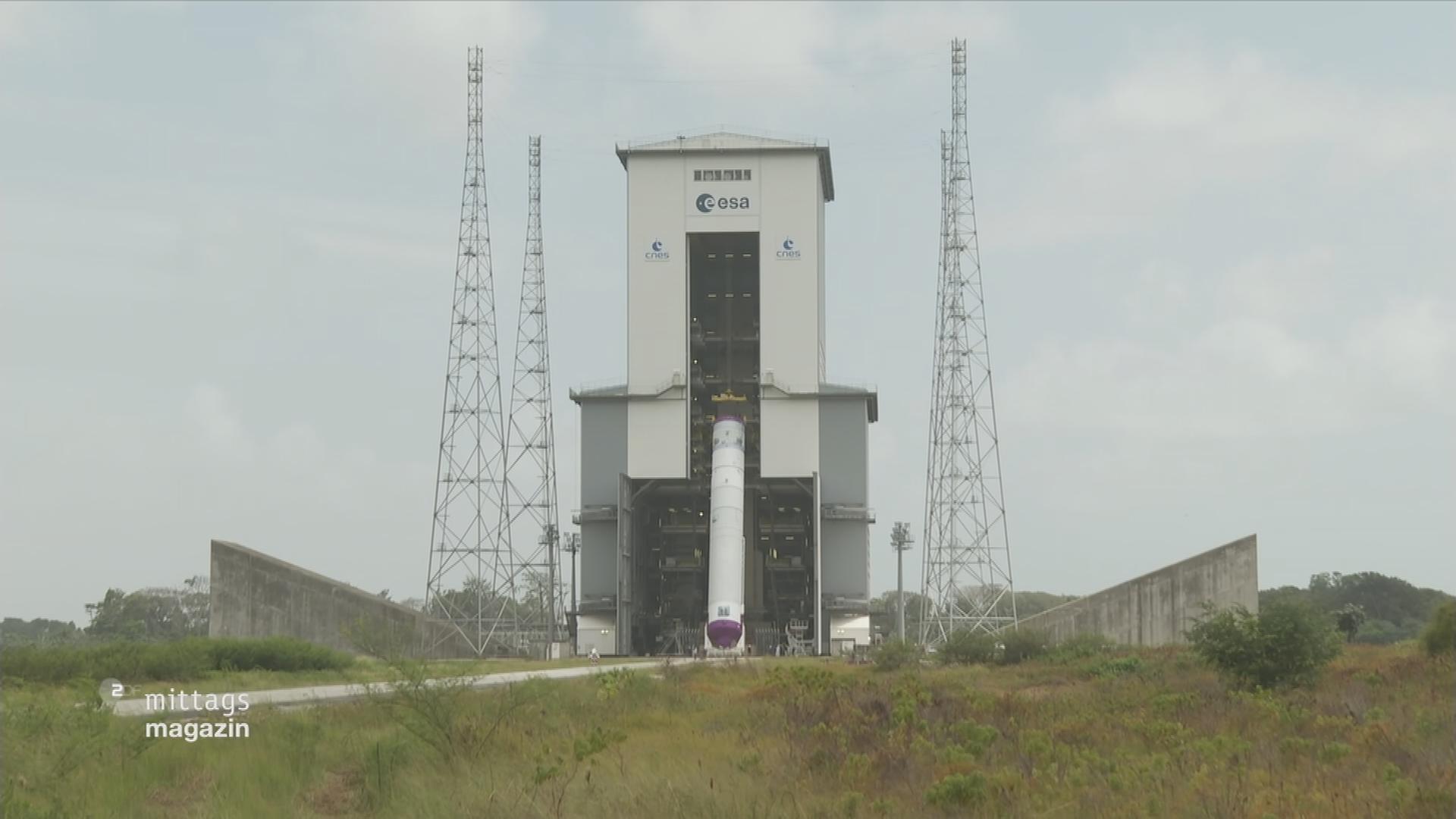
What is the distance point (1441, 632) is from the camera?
2659cm

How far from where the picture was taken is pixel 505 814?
45.3ft

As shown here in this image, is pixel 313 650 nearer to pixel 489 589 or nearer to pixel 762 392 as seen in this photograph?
pixel 489 589

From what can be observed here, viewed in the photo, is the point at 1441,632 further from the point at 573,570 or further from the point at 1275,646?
the point at 573,570

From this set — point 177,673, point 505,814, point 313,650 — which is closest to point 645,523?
point 313,650

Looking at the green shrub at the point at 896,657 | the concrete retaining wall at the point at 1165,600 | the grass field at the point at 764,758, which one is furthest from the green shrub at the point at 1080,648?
the grass field at the point at 764,758

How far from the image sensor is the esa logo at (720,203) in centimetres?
5244

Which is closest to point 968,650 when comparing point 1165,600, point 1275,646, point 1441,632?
point 1165,600

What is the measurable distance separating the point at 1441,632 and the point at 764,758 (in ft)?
52.7

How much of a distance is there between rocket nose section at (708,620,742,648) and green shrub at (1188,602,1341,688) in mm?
26519

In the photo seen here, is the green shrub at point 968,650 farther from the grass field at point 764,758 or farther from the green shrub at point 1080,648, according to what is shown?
the grass field at point 764,758

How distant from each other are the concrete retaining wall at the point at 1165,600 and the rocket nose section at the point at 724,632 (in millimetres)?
9470

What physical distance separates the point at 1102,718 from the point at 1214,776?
4.82 metres

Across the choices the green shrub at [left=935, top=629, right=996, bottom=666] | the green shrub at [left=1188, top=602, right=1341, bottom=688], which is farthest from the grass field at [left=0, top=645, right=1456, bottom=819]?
the green shrub at [left=935, top=629, right=996, bottom=666]

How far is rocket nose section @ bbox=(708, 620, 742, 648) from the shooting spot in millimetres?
50250
